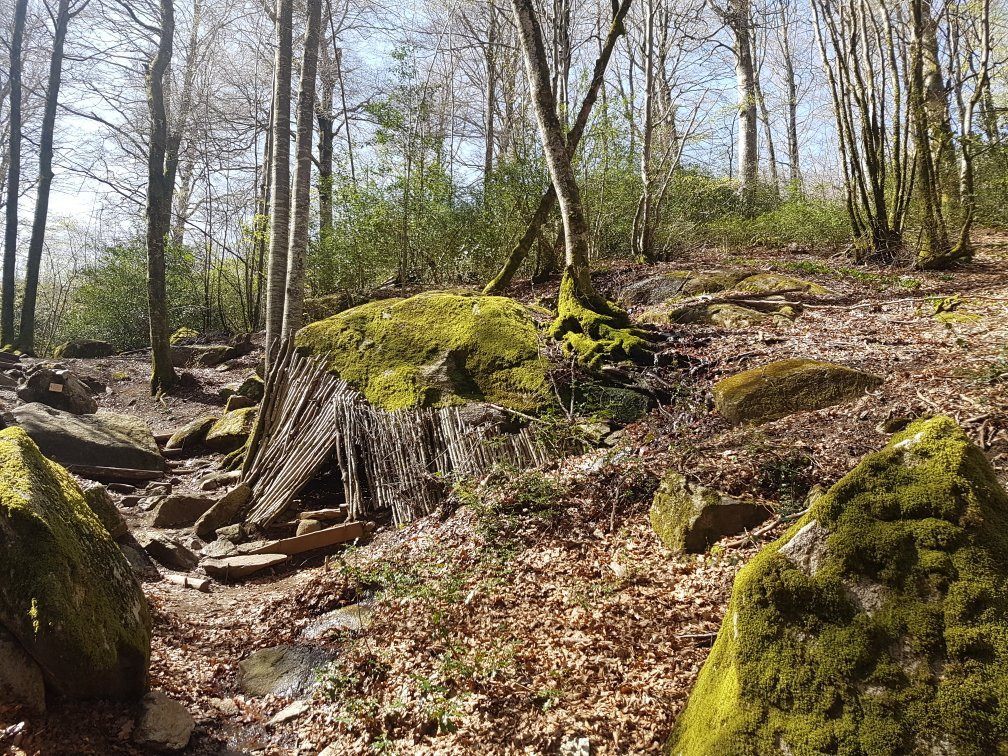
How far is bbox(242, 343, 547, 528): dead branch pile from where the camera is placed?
5.66 meters

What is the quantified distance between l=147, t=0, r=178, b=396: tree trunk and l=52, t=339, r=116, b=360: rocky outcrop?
4.74 metres

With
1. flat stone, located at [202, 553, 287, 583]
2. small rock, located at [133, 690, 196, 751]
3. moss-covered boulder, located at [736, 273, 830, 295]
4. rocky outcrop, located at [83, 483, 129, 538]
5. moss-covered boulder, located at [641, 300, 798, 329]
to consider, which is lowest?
small rock, located at [133, 690, 196, 751]

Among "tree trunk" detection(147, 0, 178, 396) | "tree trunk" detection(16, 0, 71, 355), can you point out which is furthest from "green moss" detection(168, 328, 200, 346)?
"tree trunk" detection(147, 0, 178, 396)

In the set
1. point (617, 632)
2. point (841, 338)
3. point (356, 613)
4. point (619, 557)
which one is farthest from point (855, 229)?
point (356, 613)

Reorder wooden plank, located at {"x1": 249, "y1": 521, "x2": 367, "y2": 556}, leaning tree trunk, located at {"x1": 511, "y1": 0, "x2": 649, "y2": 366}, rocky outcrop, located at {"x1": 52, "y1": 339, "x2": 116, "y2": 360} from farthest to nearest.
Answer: rocky outcrop, located at {"x1": 52, "y1": 339, "x2": 116, "y2": 360} < leaning tree trunk, located at {"x1": 511, "y1": 0, "x2": 649, "y2": 366} < wooden plank, located at {"x1": 249, "y1": 521, "x2": 367, "y2": 556}

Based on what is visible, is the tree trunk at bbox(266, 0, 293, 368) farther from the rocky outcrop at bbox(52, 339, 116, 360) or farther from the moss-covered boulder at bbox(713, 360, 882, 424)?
the rocky outcrop at bbox(52, 339, 116, 360)

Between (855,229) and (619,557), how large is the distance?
9710 mm

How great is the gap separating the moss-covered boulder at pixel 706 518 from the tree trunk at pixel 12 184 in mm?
18973

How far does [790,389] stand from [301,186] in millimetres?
7361

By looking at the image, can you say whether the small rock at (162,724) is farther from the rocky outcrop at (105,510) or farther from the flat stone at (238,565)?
the rocky outcrop at (105,510)

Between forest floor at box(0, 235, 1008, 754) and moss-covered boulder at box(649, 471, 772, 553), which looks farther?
moss-covered boulder at box(649, 471, 772, 553)

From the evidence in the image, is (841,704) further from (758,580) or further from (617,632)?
(617,632)

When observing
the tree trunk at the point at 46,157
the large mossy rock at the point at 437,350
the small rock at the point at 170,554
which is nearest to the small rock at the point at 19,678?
the small rock at the point at 170,554

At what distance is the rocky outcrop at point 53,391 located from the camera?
30.1ft
